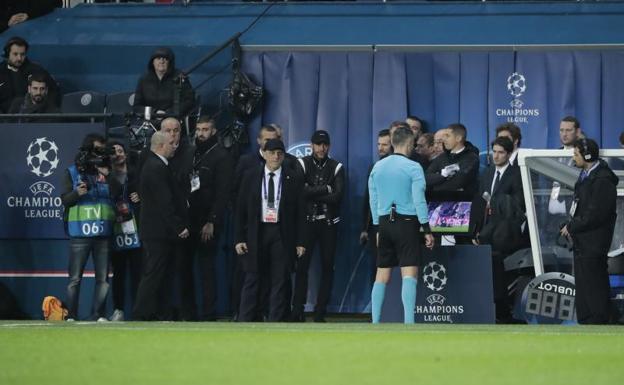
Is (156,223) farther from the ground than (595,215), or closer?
closer

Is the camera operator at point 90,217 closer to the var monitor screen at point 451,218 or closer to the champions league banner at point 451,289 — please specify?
the champions league banner at point 451,289

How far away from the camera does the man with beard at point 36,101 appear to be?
54.0ft

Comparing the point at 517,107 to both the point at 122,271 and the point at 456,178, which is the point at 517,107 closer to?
the point at 456,178

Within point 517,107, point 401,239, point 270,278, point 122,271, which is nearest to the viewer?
point 401,239

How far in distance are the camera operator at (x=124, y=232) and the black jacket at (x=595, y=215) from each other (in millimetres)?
4752

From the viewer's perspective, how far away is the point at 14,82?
17.1m

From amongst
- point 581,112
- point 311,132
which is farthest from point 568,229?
point 311,132

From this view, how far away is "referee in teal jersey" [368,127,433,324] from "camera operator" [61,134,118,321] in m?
3.13

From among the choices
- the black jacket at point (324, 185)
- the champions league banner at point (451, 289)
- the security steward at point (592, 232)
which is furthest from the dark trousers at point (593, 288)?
the black jacket at point (324, 185)

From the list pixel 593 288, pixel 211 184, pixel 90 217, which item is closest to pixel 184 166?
pixel 211 184

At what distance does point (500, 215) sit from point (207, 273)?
3340mm

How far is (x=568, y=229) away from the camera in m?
14.2

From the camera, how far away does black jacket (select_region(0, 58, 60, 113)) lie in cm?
1703

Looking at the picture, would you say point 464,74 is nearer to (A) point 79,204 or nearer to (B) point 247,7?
(B) point 247,7
